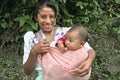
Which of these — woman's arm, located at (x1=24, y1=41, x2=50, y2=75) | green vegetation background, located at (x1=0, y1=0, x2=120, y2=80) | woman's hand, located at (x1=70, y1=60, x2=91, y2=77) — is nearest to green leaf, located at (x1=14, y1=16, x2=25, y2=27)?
green vegetation background, located at (x1=0, y1=0, x2=120, y2=80)

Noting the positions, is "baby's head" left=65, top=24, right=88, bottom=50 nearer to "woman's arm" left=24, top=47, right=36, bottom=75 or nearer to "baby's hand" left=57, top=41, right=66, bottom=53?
"baby's hand" left=57, top=41, right=66, bottom=53

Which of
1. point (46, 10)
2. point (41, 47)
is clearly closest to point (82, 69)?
point (41, 47)

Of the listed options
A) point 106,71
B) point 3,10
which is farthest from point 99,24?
point 3,10

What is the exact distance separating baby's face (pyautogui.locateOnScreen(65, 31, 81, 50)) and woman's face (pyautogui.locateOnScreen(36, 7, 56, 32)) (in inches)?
7.9

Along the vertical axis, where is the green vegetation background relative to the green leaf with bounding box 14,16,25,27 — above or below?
below

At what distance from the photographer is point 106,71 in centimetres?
557

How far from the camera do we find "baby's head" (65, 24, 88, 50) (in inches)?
114

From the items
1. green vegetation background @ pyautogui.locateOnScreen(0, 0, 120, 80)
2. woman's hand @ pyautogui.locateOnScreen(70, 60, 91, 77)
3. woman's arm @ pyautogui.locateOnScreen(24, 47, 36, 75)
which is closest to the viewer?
woman's hand @ pyautogui.locateOnScreen(70, 60, 91, 77)

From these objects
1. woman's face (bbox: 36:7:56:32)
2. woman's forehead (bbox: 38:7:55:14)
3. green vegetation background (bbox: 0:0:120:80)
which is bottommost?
green vegetation background (bbox: 0:0:120:80)

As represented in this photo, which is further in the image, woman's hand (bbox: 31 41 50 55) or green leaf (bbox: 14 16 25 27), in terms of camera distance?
green leaf (bbox: 14 16 25 27)

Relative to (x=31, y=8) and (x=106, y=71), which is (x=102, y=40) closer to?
(x=106, y=71)

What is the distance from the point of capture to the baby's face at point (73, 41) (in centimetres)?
289

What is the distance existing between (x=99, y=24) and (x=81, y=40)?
3.60 m

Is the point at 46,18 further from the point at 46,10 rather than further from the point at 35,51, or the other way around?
the point at 35,51
